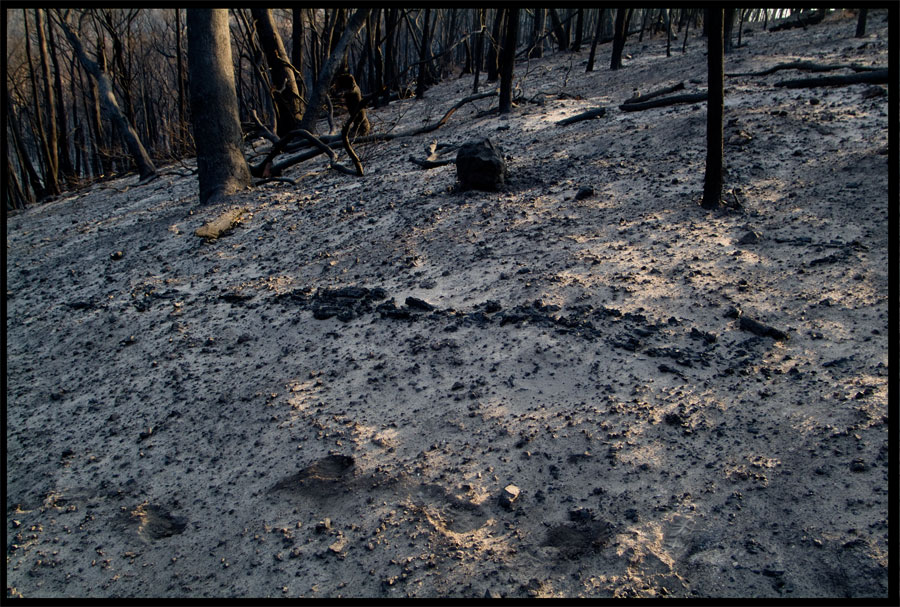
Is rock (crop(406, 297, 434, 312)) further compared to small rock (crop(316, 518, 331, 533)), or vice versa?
rock (crop(406, 297, 434, 312))

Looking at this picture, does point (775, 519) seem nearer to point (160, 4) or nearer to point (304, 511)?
point (304, 511)

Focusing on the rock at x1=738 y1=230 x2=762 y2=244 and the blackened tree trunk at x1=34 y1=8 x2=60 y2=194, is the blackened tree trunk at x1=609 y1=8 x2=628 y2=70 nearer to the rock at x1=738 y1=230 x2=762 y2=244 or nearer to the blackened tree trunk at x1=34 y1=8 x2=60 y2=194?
the rock at x1=738 y1=230 x2=762 y2=244

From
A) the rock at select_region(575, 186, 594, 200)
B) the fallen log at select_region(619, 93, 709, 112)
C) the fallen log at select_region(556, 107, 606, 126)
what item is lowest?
the rock at select_region(575, 186, 594, 200)

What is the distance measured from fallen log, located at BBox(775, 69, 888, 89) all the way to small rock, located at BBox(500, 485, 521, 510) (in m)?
7.27

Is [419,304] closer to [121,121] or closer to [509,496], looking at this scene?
[509,496]

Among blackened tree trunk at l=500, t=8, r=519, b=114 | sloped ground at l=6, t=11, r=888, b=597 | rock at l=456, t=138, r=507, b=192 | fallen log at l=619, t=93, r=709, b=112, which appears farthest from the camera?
blackened tree trunk at l=500, t=8, r=519, b=114

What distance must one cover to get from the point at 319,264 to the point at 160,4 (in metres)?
2.17

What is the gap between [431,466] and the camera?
263cm

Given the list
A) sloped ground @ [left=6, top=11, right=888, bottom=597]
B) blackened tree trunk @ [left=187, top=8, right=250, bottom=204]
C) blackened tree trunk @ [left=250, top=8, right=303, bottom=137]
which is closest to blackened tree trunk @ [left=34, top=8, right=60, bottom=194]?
blackened tree trunk @ [left=250, top=8, right=303, bottom=137]

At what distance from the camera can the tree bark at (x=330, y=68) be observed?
805 cm

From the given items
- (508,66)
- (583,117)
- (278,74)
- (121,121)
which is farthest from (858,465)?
(121,121)

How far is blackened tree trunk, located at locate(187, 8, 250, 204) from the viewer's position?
6824 mm

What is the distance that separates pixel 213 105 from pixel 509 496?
254 inches

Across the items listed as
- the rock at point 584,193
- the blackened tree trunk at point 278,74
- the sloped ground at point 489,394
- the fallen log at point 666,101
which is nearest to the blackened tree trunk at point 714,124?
the sloped ground at point 489,394
